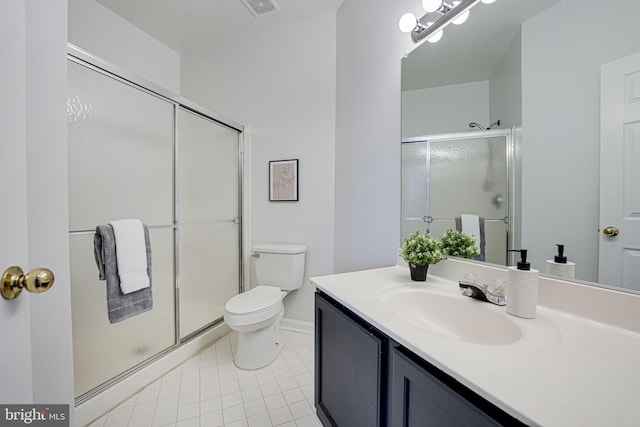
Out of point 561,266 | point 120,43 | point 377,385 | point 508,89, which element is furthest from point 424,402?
point 120,43

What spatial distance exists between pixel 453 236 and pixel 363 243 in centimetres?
64

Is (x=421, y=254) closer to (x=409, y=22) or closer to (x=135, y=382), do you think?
(x=409, y=22)

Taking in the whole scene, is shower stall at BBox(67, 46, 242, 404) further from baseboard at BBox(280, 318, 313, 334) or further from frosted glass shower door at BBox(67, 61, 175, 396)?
baseboard at BBox(280, 318, 313, 334)

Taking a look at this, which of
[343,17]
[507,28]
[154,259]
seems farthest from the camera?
[343,17]

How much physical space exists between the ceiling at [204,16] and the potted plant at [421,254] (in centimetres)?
193

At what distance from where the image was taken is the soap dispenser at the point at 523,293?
0.78 meters

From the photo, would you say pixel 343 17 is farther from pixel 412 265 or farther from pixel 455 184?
pixel 412 265

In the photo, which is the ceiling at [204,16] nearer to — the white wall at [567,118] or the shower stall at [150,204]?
the shower stall at [150,204]

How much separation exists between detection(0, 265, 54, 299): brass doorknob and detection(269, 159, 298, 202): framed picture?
1.73 meters

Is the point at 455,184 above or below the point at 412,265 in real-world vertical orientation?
above

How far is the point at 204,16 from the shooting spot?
217cm

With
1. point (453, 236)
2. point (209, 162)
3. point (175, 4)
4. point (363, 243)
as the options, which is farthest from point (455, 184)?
point (175, 4)

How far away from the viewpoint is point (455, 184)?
1.21 metres

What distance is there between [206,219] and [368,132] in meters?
1.42
